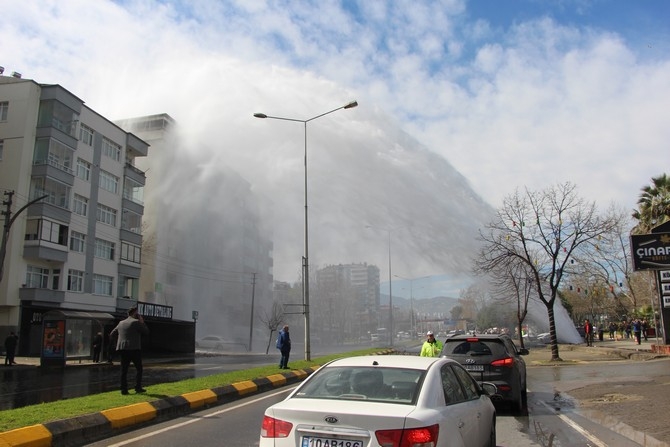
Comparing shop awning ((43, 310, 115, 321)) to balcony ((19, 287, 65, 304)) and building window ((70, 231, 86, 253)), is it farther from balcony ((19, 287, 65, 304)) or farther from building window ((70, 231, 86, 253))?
building window ((70, 231, 86, 253))

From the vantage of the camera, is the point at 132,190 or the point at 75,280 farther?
the point at 132,190

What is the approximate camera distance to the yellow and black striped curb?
714 cm

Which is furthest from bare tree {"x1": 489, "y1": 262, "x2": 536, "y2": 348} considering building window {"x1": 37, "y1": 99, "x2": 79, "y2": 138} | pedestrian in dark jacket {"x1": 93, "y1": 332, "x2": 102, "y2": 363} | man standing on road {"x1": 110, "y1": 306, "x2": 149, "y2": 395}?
building window {"x1": 37, "y1": 99, "x2": 79, "y2": 138}

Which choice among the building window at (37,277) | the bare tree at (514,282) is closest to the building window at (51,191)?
the building window at (37,277)

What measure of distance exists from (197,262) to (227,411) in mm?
70165

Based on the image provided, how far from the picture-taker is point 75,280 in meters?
42.6

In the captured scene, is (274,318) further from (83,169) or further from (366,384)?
(366,384)

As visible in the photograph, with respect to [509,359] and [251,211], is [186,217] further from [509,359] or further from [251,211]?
[509,359]

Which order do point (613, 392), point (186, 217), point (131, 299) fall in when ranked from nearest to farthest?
point (613, 392), point (131, 299), point (186, 217)

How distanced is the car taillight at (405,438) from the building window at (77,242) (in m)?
43.7

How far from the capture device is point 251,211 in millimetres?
82938

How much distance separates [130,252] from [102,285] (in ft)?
17.7

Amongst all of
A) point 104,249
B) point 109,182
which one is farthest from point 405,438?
point 109,182

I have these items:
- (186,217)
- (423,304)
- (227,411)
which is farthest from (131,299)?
(423,304)
